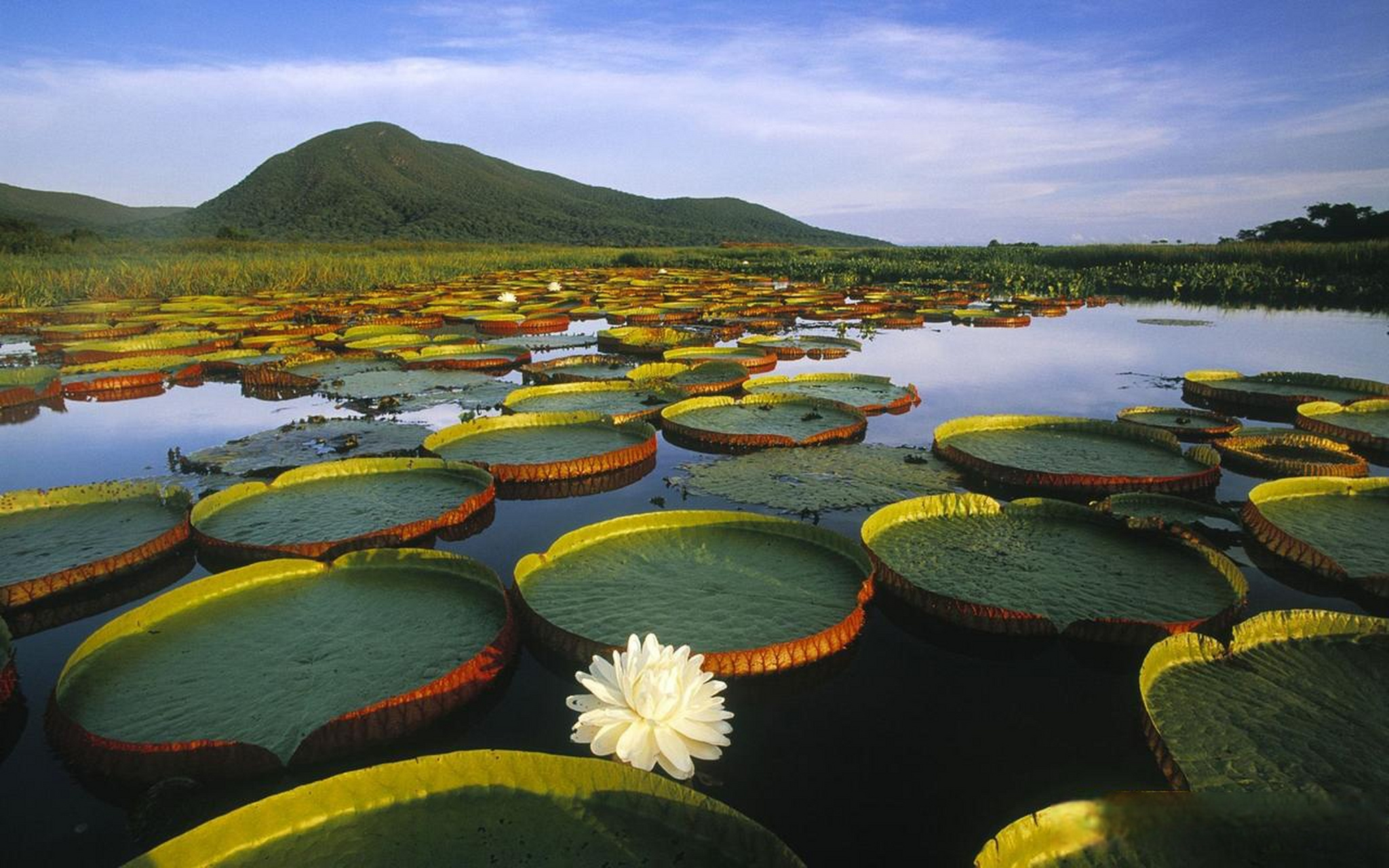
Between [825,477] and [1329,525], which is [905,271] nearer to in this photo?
[825,477]

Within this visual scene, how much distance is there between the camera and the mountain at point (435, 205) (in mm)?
66625

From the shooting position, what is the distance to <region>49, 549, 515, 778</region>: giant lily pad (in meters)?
1.90

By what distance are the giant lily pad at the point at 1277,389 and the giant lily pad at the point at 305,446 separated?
7.02 metres

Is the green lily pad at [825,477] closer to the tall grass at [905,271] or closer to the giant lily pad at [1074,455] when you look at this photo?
the giant lily pad at [1074,455]

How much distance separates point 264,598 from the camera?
2.73 meters

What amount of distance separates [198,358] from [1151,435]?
979 centimetres

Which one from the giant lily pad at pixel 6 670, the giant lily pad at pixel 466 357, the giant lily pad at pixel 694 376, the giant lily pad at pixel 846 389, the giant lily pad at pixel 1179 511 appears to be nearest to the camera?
the giant lily pad at pixel 6 670

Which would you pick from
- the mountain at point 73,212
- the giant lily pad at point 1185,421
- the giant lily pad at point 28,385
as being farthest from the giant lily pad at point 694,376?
the mountain at point 73,212

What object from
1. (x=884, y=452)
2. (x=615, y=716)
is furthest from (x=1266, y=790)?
(x=884, y=452)

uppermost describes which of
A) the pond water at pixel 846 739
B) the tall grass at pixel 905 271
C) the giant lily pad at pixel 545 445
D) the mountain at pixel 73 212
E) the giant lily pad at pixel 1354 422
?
the mountain at pixel 73 212

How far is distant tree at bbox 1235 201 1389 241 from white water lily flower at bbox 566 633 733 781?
33.6 metres

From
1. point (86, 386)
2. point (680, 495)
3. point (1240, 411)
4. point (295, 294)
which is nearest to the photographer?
point (680, 495)

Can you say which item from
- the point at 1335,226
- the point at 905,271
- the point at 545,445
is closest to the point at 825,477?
the point at 545,445

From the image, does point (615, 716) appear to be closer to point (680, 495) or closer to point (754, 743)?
point (754, 743)
